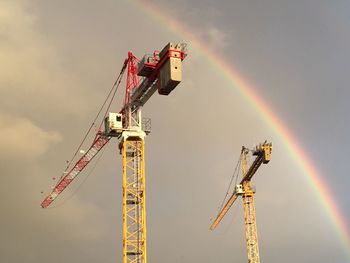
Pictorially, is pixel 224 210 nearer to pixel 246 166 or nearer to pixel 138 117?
pixel 246 166

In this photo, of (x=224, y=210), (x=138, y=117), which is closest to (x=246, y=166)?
(x=224, y=210)

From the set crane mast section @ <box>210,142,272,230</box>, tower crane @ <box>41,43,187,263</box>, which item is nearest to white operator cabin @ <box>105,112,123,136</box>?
tower crane @ <box>41,43,187,263</box>

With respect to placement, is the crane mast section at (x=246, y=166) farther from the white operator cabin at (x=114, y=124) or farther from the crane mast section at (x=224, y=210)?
the white operator cabin at (x=114, y=124)

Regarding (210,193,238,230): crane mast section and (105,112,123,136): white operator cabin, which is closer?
(105,112,123,136): white operator cabin

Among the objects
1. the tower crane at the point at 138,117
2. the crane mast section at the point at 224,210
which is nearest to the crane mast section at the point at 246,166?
the crane mast section at the point at 224,210

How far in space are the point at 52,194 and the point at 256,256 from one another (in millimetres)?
56517

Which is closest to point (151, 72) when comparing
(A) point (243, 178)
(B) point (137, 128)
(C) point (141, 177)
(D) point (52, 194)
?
(B) point (137, 128)

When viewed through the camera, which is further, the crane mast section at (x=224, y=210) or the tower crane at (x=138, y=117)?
the crane mast section at (x=224, y=210)

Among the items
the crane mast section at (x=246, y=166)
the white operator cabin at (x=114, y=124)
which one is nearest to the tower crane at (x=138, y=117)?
the white operator cabin at (x=114, y=124)

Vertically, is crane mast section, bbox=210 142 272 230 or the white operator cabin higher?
crane mast section, bbox=210 142 272 230

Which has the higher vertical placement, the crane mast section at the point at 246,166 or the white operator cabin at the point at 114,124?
the crane mast section at the point at 246,166

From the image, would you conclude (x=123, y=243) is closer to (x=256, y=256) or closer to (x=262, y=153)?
(x=262, y=153)

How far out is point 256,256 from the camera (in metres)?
137

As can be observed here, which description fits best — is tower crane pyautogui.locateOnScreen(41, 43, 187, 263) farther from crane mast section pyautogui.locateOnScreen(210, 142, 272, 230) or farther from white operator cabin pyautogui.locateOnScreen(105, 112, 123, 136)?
crane mast section pyautogui.locateOnScreen(210, 142, 272, 230)
